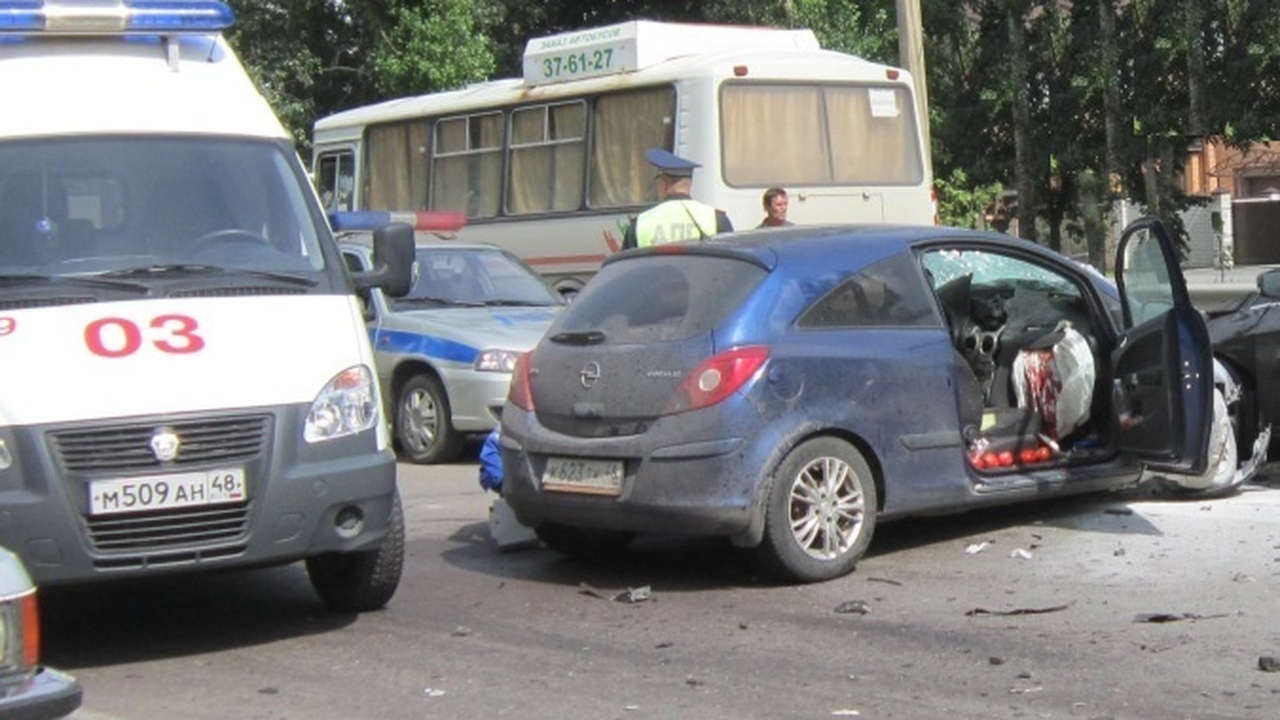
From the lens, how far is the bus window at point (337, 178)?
82.4 feet

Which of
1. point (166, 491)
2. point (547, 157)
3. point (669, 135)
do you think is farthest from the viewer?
point (547, 157)

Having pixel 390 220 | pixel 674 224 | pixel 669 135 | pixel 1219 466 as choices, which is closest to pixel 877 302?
pixel 1219 466

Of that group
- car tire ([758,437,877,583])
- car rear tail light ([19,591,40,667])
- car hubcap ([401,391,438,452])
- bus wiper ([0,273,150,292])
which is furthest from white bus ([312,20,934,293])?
car rear tail light ([19,591,40,667])

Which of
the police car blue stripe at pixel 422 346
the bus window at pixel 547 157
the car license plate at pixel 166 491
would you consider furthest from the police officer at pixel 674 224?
the bus window at pixel 547 157

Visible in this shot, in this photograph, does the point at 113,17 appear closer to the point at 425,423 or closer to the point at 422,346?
the point at 422,346

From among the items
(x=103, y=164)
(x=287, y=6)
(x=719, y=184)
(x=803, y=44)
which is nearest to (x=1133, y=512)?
(x=103, y=164)

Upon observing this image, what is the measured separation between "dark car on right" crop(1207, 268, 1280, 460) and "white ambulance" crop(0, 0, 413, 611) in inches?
199

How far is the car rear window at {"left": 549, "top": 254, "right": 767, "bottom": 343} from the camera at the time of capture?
907 centimetres

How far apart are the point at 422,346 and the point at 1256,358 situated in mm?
6017

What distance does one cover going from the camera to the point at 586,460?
9117 millimetres

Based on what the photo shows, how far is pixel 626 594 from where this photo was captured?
29.7 feet

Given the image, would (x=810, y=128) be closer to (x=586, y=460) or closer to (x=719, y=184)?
(x=719, y=184)

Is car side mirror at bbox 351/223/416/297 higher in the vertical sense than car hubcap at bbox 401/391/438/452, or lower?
higher

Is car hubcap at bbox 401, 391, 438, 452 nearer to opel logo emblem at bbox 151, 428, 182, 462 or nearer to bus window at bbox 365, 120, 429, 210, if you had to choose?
opel logo emblem at bbox 151, 428, 182, 462
